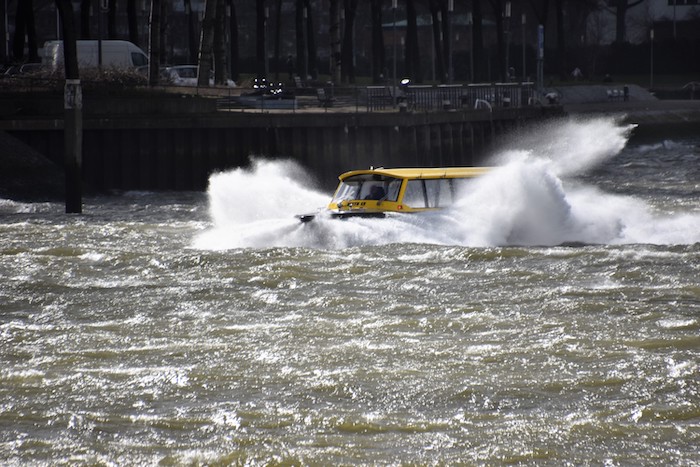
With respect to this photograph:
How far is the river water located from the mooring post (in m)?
3.36

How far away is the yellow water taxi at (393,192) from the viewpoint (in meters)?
22.6

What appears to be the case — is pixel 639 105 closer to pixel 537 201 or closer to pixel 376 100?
pixel 376 100

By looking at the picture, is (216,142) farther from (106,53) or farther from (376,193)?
(376,193)

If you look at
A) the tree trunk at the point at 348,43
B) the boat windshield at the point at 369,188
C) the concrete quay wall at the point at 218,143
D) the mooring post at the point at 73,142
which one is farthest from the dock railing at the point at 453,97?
the boat windshield at the point at 369,188

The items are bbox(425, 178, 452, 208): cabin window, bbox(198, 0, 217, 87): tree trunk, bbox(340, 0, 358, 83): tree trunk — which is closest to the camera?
bbox(425, 178, 452, 208): cabin window

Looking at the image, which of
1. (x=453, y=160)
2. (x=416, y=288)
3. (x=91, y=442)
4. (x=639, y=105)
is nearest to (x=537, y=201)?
(x=416, y=288)

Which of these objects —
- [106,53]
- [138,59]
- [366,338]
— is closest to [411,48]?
[138,59]

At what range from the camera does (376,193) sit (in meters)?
22.8

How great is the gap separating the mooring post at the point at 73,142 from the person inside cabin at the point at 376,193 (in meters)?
9.04

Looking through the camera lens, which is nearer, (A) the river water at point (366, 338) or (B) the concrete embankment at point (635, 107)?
(A) the river water at point (366, 338)

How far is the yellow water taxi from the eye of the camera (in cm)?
2256

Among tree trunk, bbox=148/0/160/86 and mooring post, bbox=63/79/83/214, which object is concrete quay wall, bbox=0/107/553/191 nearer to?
tree trunk, bbox=148/0/160/86

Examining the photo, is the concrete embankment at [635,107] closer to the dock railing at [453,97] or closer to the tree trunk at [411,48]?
the tree trunk at [411,48]

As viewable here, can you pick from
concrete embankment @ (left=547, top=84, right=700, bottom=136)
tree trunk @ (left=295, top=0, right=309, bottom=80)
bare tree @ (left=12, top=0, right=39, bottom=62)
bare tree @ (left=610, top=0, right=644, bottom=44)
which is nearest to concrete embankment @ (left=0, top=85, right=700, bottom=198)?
bare tree @ (left=12, top=0, right=39, bottom=62)
